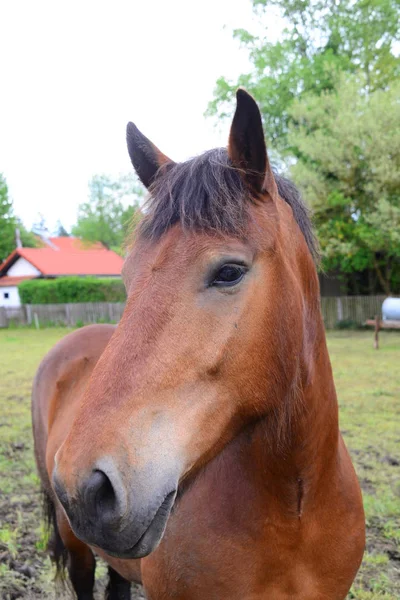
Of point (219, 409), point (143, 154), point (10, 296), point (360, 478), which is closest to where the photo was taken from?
point (219, 409)

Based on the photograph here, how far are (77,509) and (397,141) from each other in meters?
18.9

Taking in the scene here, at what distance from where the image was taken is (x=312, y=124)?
1939cm

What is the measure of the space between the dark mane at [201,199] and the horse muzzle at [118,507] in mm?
811

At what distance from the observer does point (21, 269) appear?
41.3 metres

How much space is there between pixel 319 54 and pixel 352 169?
27.3 feet

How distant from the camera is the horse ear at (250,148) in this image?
158cm

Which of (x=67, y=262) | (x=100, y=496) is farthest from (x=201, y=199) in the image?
(x=67, y=262)

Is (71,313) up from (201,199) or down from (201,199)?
down

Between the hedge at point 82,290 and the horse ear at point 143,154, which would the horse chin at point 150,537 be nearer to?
the horse ear at point 143,154

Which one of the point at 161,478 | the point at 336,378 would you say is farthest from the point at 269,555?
the point at 336,378

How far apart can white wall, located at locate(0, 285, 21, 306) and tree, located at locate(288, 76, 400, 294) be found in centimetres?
2856

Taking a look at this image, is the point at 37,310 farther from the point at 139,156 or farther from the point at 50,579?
the point at 139,156

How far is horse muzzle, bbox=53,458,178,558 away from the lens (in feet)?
4.00

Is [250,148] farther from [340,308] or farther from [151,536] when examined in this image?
[340,308]
